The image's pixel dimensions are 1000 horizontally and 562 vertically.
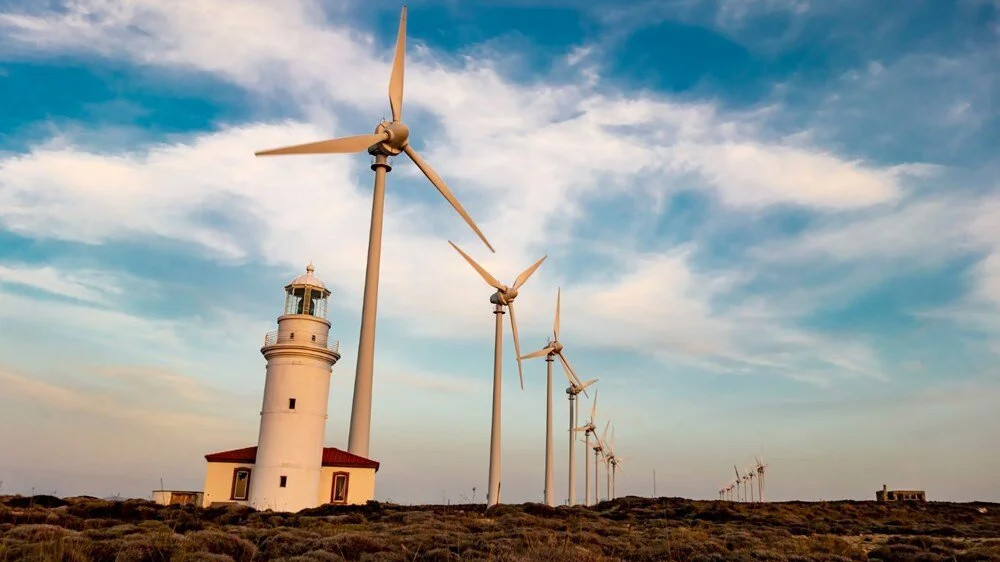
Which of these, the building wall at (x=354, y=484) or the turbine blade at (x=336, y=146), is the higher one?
the turbine blade at (x=336, y=146)

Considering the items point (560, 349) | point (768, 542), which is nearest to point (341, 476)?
point (768, 542)

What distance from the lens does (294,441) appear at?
42719mm

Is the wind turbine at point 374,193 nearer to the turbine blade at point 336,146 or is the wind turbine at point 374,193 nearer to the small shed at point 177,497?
the turbine blade at point 336,146

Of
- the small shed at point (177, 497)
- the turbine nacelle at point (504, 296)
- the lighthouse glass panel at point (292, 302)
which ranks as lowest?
the small shed at point (177, 497)

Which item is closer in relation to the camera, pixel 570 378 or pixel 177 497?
pixel 177 497

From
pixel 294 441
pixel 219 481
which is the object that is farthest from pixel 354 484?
pixel 219 481

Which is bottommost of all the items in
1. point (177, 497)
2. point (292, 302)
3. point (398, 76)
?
point (177, 497)

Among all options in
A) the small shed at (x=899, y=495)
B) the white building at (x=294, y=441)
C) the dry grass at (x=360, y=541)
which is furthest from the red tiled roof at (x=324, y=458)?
the small shed at (x=899, y=495)

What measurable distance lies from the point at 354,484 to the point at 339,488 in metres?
0.99

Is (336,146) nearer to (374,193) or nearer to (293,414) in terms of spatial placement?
(374,193)

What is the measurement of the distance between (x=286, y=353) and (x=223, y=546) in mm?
26049

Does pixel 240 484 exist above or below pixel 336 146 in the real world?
below

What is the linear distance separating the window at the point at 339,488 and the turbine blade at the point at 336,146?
786 inches

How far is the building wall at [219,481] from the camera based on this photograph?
4412cm
